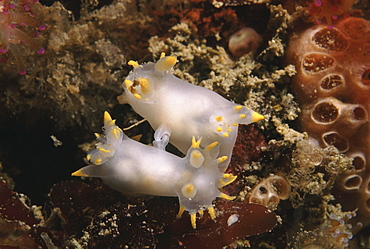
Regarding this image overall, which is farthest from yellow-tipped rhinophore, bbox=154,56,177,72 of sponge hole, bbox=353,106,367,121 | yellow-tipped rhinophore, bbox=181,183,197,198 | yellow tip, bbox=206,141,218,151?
sponge hole, bbox=353,106,367,121

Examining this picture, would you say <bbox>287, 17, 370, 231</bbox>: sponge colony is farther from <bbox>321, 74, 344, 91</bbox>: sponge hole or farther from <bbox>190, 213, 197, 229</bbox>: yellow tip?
<bbox>190, 213, 197, 229</bbox>: yellow tip

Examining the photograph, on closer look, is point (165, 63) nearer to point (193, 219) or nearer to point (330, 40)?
point (193, 219)

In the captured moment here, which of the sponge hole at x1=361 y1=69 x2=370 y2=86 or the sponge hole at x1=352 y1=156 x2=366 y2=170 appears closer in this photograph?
the sponge hole at x1=361 y1=69 x2=370 y2=86

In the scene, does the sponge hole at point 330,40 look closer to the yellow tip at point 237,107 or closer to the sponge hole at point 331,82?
the sponge hole at point 331,82

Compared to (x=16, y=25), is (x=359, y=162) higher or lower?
lower

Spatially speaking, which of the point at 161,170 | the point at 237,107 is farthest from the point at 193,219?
the point at 237,107

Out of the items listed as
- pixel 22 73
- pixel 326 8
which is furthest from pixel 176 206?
pixel 326 8

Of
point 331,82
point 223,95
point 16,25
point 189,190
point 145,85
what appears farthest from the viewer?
point 223,95

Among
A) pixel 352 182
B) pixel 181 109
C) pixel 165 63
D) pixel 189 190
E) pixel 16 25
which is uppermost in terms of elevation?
pixel 16 25
